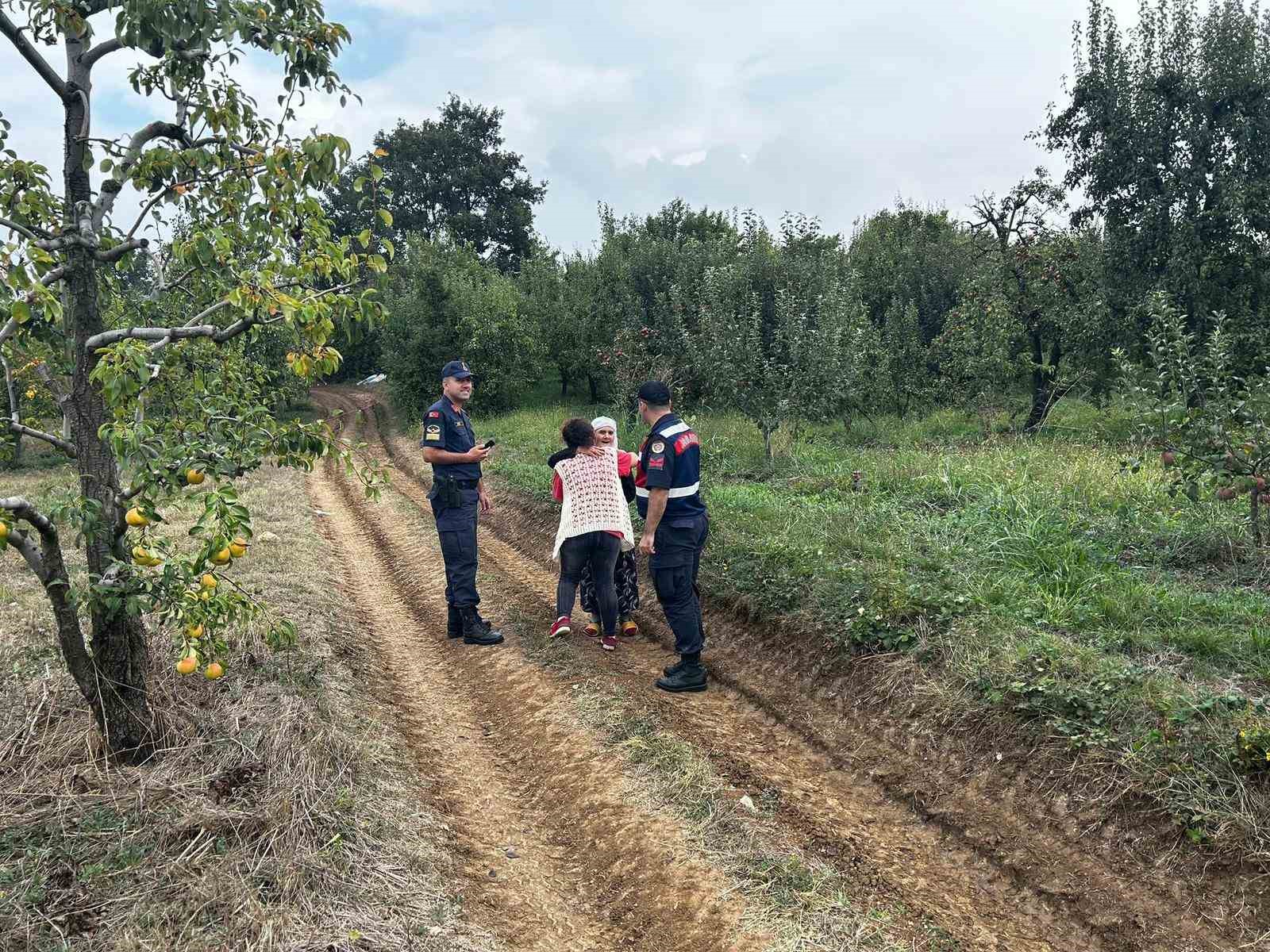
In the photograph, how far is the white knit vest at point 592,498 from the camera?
22.0ft

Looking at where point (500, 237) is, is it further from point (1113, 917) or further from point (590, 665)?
point (1113, 917)

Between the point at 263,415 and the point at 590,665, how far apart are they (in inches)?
134

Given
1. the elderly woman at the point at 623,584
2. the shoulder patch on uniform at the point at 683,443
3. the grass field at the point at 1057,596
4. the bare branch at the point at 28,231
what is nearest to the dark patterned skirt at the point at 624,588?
the elderly woman at the point at 623,584

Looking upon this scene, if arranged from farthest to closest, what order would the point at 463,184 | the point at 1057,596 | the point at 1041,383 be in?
1. the point at 463,184
2. the point at 1041,383
3. the point at 1057,596

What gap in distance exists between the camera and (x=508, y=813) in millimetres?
4527

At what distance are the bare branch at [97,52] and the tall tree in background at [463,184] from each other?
149 feet

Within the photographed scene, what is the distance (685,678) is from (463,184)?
4769 cm

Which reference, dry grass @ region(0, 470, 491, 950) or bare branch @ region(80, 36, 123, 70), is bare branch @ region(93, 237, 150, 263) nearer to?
bare branch @ region(80, 36, 123, 70)

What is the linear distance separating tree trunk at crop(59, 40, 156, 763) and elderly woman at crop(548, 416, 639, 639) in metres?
3.74

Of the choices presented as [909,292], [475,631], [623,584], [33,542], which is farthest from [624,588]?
[909,292]

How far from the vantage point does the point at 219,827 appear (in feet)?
12.1

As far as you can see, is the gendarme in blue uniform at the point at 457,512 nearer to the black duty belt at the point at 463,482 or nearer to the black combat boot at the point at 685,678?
the black duty belt at the point at 463,482

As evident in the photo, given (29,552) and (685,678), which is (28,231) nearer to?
(29,552)

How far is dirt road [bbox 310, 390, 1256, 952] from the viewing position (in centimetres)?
348
